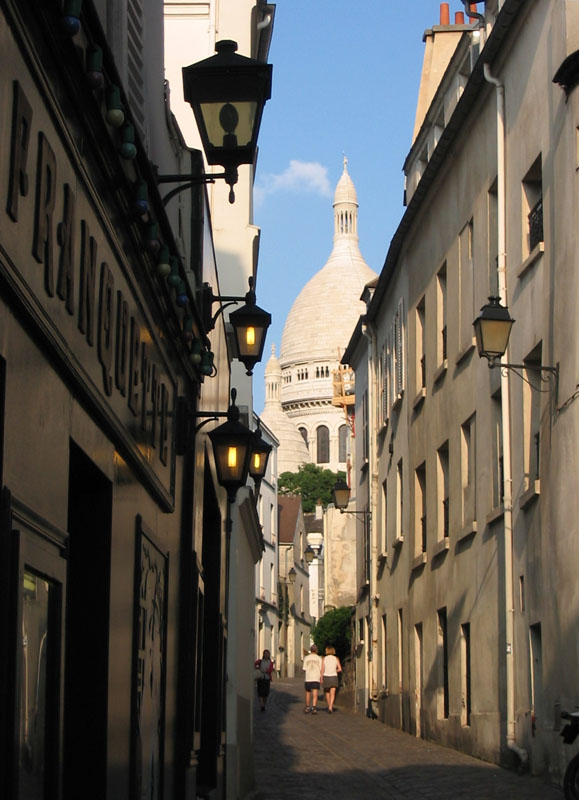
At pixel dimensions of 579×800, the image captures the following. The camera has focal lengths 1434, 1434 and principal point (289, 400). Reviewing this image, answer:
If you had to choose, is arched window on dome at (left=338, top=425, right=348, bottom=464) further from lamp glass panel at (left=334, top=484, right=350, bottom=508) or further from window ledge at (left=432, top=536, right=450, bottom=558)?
window ledge at (left=432, top=536, right=450, bottom=558)

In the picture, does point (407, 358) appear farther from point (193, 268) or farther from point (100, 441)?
point (100, 441)

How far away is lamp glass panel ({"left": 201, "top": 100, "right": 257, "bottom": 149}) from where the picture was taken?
26.1ft

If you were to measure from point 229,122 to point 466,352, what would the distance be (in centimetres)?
1296

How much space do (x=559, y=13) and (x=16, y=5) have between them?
39.0ft

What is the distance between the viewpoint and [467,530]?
20.1 metres

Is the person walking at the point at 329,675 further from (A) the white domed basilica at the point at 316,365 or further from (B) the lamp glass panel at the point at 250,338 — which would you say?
(A) the white domed basilica at the point at 316,365

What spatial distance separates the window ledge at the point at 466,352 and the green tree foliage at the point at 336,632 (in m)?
19.6

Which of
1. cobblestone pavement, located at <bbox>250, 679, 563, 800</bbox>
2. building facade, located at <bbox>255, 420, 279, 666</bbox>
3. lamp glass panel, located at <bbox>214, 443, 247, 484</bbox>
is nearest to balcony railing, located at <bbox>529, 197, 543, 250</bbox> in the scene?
cobblestone pavement, located at <bbox>250, 679, 563, 800</bbox>

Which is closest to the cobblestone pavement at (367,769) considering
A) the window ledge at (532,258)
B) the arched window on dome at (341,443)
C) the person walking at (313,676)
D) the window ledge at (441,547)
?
the person walking at (313,676)

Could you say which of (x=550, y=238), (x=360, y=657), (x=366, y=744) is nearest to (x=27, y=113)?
(x=550, y=238)

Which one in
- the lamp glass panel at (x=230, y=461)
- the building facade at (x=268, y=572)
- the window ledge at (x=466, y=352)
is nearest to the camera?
the lamp glass panel at (x=230, y=461)

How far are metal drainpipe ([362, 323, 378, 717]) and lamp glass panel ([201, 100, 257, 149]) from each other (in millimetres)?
23023

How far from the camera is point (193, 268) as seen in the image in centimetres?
1078

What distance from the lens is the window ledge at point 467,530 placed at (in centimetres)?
1981
